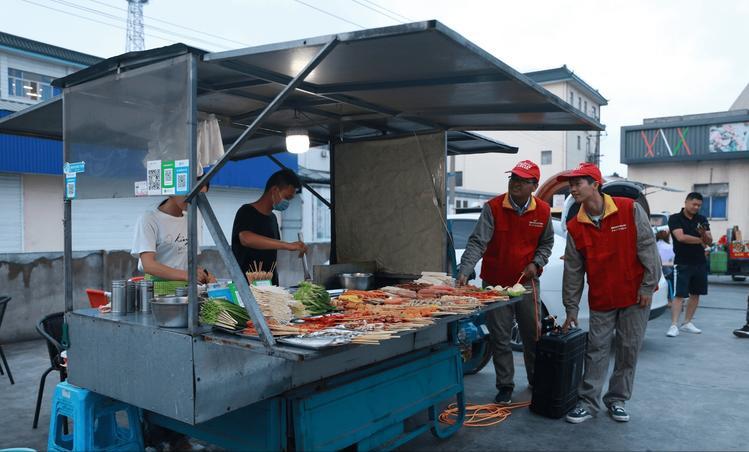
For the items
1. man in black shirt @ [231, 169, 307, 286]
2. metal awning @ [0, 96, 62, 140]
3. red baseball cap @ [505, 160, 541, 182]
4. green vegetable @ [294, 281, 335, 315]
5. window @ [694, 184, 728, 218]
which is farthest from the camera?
window @ [694, 184, 728, 218]

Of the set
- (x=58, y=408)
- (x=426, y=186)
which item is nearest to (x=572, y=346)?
(x=426, y=186)

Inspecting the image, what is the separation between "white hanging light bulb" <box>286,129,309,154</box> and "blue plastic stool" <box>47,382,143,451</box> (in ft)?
9.21

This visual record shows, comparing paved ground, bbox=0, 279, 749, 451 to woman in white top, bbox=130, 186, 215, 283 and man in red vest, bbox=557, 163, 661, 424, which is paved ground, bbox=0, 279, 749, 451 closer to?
man in red vest, bbox=557, 163, 661, 424

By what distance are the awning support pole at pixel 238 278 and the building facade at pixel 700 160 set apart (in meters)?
20.8

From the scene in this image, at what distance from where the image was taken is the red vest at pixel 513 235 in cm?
510

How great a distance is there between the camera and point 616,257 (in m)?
4.62

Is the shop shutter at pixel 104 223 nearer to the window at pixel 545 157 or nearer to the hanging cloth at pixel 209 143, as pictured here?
the hanging cloth at pixel 209 143

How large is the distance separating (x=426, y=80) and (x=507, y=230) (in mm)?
1910

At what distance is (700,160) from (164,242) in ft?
73.3

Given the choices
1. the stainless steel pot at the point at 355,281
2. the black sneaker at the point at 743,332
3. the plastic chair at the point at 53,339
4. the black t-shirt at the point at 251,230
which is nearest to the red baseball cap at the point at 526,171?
the stainless steel pot at the point at 355,281

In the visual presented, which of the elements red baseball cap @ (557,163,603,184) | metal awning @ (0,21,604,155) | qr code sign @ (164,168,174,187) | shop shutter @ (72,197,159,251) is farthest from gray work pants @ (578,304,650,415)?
shop shutter @ (72,197,159,251)

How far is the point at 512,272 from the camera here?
5.12 meters

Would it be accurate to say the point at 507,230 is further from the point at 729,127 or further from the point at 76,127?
the point at 729,127

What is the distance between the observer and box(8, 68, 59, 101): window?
54.3 feet
